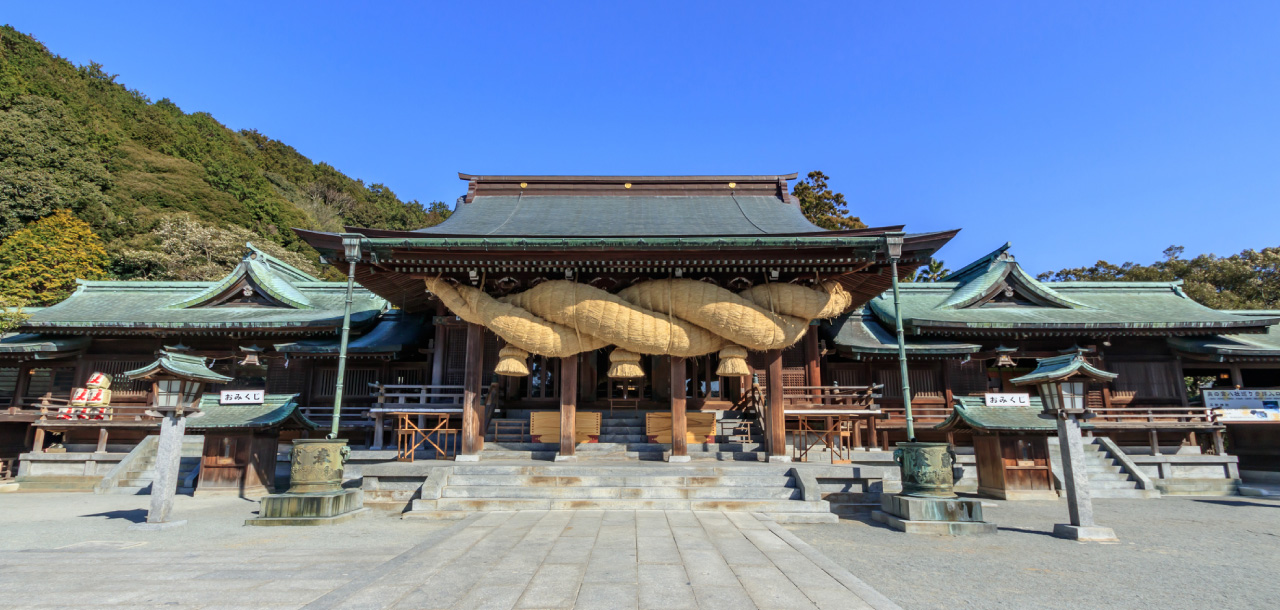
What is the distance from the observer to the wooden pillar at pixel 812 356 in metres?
15.6

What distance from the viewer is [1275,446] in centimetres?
1662

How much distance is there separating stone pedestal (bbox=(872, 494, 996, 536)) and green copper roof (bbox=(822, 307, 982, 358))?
8003mm

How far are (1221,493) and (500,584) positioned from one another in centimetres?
1826

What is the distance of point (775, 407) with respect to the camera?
39.3 feet

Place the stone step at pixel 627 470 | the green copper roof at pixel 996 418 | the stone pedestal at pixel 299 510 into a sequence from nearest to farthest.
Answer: the stone pedestal at pixel 299 510
the stone step at pixel 627 470
the green copper roof at pixel 996 418

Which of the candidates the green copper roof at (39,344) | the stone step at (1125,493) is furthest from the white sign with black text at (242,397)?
the stone step at (1125,493)

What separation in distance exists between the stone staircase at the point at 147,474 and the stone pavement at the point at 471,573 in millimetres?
7256

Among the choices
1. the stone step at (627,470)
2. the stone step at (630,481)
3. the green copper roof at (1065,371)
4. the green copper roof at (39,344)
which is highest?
the green copper roof at (39,344)

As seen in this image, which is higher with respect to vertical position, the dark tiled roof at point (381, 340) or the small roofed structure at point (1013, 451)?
the dark tiled roof at point (381, 340)

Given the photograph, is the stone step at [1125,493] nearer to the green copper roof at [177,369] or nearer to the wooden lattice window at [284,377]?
the green copper roof at [177,369]

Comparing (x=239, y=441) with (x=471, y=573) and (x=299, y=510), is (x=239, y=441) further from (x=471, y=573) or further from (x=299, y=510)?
(x=471, y=573)

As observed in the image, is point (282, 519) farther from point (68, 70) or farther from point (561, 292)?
point (68, 70)

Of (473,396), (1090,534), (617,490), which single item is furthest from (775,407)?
(473,396)

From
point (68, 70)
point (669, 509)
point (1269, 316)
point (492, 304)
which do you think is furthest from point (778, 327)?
point (68, 70)
